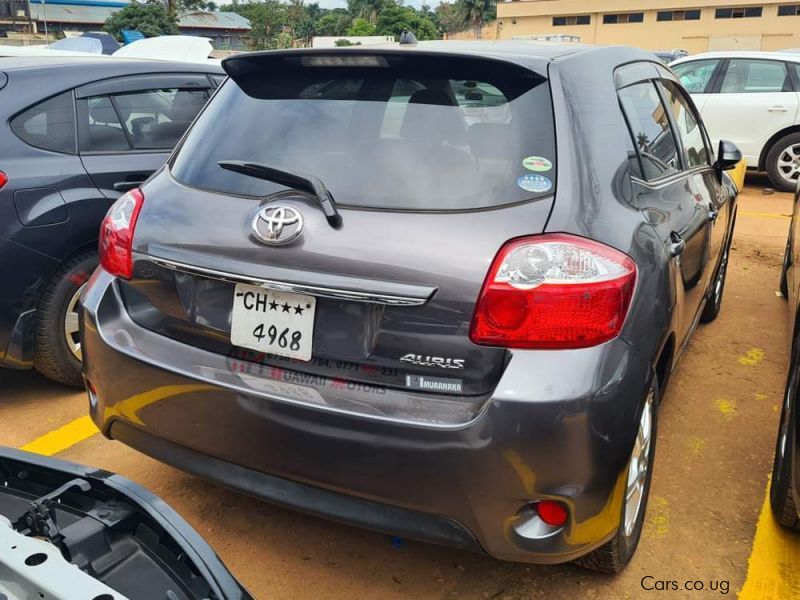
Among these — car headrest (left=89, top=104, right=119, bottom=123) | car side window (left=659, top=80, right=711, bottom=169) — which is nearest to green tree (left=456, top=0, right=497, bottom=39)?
car side window (left=659, top=80, right=711, bottom=169)

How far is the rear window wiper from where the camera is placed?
1959 mm

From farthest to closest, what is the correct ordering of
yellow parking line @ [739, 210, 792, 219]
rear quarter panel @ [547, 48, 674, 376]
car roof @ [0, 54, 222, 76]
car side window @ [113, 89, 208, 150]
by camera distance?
yellow parking line @ [739, 210, 792, 219]
car side window @ [113, 89, 208, 150]
car roof @ [0, 54, 222, 76]
rear quarter panel @ [547, 48, 674, 376]

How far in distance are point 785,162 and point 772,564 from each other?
8.11 meters

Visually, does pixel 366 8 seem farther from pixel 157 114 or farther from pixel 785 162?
pixel 157 114

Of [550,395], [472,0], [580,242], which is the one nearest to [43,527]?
[550,395]

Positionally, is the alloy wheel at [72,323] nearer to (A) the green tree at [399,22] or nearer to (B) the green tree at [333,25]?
(A) the green tree at [399,22]

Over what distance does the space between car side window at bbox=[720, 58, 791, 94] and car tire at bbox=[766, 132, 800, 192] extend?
64 centimetres

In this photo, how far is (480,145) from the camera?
2.02 meters

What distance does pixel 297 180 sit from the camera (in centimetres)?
204

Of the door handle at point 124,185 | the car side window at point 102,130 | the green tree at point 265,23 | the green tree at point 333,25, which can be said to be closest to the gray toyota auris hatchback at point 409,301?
the door handle at point 124,185

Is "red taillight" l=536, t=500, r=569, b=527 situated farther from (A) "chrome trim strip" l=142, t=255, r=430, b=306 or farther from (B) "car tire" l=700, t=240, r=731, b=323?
(B) "car tire" l=700, t=240, r=731, b=323

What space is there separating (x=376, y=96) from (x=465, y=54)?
30 centimetres

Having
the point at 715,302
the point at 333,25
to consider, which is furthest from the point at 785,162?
the point at 333,25

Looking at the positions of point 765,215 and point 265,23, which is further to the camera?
point 265,23
